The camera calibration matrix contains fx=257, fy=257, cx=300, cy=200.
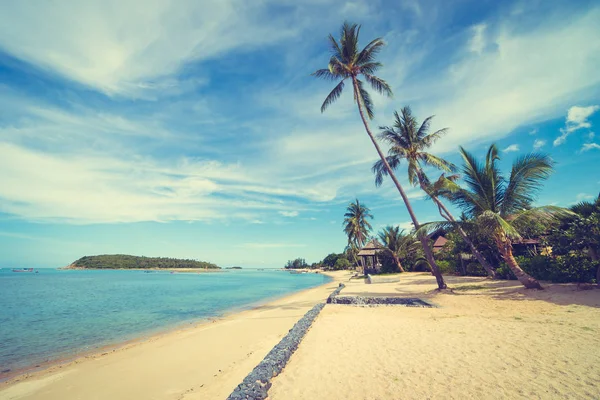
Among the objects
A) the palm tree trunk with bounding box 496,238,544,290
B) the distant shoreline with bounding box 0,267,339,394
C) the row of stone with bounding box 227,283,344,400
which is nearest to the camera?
the row of stone with bounding box 227,283,344,400

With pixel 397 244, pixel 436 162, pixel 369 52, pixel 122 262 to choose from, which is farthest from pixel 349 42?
pixel 122 262

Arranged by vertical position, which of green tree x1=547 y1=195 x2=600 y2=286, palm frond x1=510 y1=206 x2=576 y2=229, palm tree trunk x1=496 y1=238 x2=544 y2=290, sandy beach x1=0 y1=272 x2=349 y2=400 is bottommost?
sandy beach x1=0 y1=272 x2=349 y2=400

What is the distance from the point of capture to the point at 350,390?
4.07m

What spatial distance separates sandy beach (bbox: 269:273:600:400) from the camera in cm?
388

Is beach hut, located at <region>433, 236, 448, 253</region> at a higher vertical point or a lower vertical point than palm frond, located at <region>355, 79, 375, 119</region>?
lower

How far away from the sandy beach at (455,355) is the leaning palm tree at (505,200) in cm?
289

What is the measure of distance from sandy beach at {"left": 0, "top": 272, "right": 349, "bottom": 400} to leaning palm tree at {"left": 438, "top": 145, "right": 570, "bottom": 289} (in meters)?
9.74

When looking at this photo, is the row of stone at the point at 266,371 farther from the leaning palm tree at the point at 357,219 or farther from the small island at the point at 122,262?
the small island at the point at 122,262

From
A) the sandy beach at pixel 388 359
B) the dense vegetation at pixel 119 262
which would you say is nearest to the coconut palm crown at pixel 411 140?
the sandy beach at pixel 388 359

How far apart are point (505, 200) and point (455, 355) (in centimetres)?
984

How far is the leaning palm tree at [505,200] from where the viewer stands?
1073cm

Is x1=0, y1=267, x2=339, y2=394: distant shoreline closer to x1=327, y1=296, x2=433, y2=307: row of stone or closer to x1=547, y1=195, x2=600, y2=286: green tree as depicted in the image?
x1=327, y1=296, x2=433, y2=307: row of stone

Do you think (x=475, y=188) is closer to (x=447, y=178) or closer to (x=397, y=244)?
(x=447, y=178)

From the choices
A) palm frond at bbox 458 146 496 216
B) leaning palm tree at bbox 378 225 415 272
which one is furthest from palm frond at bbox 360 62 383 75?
leaning palm tree at bbox 378 225 415 272
